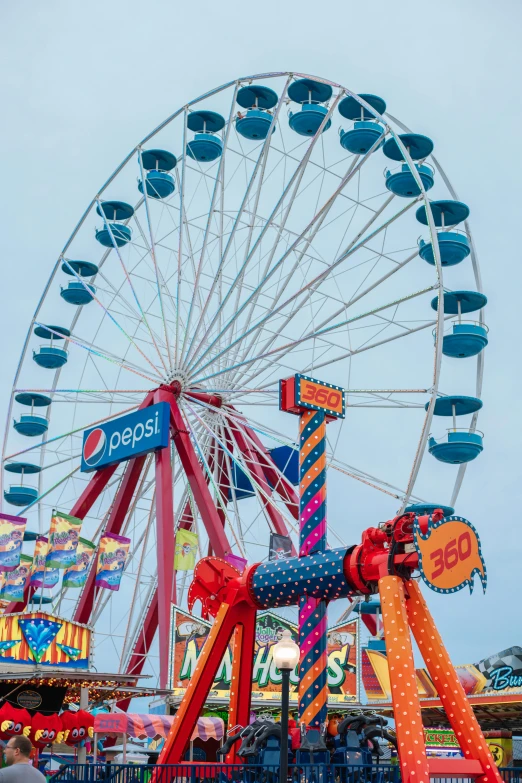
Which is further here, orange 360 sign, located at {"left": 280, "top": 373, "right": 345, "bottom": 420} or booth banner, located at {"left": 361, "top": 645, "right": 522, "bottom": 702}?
booth banner, located at {"left": 361, "top": 645, "right": 522, "bottom": 702}

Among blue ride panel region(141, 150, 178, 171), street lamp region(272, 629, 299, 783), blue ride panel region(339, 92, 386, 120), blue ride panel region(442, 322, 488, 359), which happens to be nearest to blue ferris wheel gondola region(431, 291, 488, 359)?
blue ride panel region(442, 322, 488, 359)

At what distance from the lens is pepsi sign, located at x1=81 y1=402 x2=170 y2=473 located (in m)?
24.9

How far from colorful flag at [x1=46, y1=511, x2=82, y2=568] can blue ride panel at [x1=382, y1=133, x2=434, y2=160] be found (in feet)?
36.6

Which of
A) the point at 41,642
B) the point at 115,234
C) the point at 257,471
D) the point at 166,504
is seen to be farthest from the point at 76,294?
the point at 41,642

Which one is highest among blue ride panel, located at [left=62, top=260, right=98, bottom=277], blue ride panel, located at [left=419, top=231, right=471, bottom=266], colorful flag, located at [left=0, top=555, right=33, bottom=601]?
blue ride panel, located at [left=62, top=260, right=98, bottom=277]

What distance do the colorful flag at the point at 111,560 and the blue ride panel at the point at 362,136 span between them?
10283 mm

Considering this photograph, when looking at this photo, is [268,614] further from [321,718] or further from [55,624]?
[321,718]

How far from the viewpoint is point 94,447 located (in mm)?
27172

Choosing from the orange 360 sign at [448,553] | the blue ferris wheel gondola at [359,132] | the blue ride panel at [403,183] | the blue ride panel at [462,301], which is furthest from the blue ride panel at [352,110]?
the orange 360 sign at [448,553]

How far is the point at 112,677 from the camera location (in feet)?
66.0

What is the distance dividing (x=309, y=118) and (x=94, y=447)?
9.81 m

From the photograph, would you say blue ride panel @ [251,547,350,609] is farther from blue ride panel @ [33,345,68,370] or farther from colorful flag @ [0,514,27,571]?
blue ride panel @ [33,345,68,370]

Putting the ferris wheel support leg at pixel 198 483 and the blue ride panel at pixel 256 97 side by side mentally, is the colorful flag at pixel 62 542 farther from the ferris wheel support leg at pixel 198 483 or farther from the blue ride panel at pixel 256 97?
the blue ride panel at pixel 256 97

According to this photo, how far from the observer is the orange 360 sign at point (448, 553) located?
11461 millimetres
